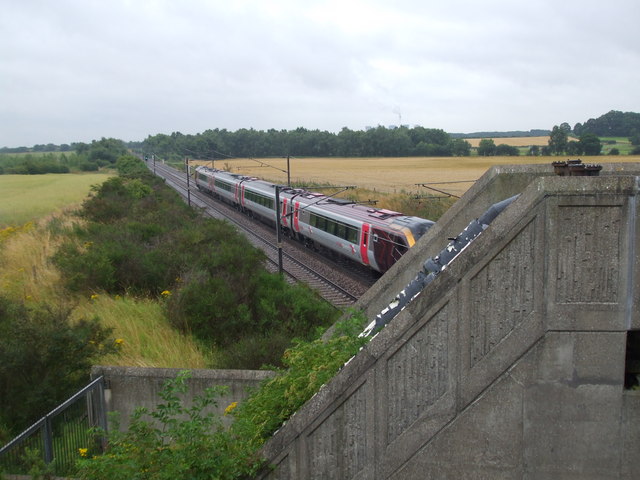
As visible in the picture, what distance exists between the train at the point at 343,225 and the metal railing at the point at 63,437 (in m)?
10.8

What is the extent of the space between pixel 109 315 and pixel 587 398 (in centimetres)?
1037

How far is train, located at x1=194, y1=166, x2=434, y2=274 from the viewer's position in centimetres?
1816

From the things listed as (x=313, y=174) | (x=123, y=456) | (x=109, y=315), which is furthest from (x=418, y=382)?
(x=313, y=174)

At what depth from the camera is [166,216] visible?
2525 centimetres

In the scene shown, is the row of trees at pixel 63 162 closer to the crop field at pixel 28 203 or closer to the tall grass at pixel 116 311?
the crop field at pixel 28 203

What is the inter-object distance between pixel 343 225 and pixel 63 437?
50.4ft

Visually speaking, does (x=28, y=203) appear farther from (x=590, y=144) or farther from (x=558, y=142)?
(x=558, y=142)

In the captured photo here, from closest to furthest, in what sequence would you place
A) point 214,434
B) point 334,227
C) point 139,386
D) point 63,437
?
point 214,434 → point 63,437 → point 139,386 → point 334,227

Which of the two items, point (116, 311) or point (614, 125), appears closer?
point (116, 311)

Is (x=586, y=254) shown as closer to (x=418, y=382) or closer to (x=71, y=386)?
(x=418, y=382)

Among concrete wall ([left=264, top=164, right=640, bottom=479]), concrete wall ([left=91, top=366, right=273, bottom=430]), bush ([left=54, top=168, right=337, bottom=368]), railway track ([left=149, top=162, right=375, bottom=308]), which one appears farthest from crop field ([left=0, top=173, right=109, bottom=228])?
concrete wall ([left=264, top=164, right=640, bottom=479])

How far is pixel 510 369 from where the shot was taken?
4566 mm

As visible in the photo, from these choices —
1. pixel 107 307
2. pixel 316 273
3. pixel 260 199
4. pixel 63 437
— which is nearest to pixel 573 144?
pixel 260 199

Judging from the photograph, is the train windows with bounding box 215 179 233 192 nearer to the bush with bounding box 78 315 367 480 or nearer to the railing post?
the railing post
